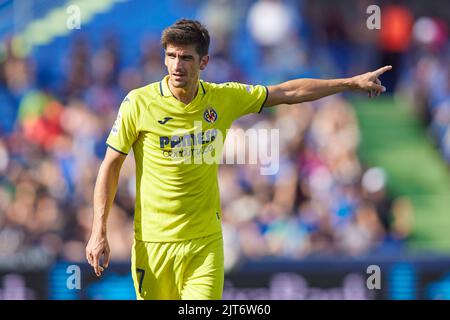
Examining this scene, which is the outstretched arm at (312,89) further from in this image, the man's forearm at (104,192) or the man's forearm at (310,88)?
the man's forearm at (104,192)

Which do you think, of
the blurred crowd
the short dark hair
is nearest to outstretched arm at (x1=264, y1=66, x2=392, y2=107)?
the short dark hair

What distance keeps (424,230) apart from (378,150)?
4.61ft

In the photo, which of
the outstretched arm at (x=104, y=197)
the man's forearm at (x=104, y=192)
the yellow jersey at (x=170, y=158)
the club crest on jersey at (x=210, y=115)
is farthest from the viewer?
the club crest on jersey at (x=210, y=115)

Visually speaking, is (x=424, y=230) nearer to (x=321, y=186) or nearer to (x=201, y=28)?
(x=321, y=186)

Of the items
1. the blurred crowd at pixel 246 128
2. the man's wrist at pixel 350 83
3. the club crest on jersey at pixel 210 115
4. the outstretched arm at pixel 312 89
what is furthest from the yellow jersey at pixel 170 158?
the blurred crowd at pixel 246 128

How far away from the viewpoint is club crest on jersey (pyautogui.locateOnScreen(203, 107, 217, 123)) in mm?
6488

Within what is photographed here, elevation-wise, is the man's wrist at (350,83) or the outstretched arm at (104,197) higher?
the man's wrist at (350,83)

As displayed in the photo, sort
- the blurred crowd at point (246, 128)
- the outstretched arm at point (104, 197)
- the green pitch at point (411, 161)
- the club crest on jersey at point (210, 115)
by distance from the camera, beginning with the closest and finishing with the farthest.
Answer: the outstretched arm at point (104, 197)
the club crest on jersey at point (210, 115)
the blurred crowd at point (246, 128)
the green pitch at point (411, 161)

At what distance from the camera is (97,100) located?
43.1 feet

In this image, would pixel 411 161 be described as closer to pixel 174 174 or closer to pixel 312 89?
pixel 312 89

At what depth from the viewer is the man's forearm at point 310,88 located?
22.0 ft

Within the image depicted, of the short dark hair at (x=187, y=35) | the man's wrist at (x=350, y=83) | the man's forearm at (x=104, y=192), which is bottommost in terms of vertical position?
the man's forearm at (x=104, y=192)

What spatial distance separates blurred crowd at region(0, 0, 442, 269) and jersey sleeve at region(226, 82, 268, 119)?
5.19 meters

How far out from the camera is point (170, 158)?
20.9 feet
